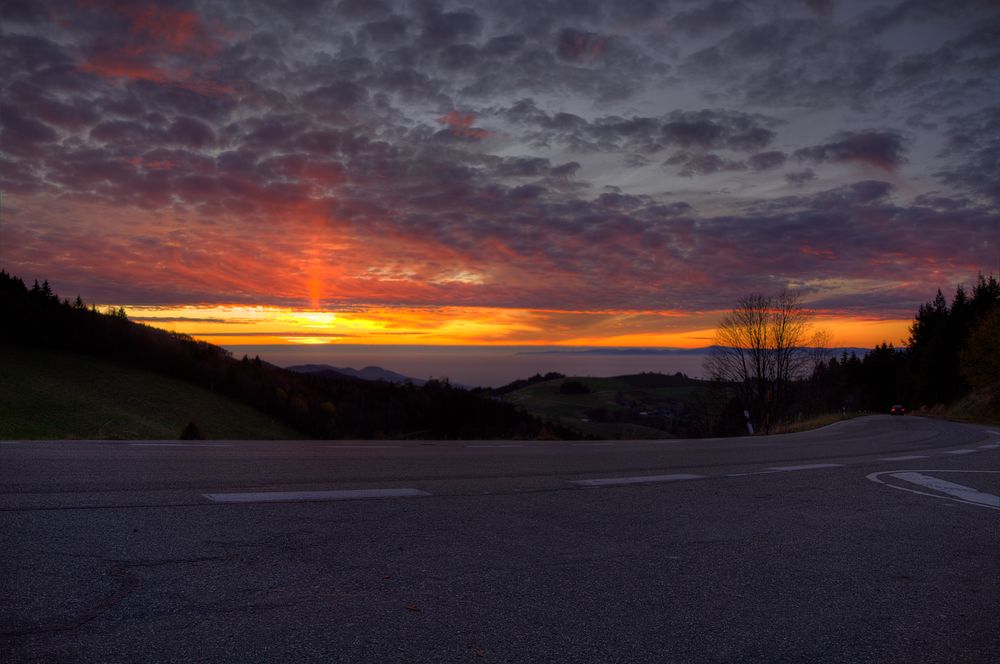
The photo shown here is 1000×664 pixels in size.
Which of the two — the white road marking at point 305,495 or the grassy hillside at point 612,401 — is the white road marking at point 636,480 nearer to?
the white road marking at point 305,495

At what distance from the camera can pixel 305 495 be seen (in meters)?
6.50

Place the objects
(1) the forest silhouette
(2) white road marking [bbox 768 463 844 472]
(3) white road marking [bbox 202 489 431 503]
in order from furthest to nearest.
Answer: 1. (1) the forest silhouette
2. (2) white road marking [bbox 768 463 844 472]
3. (3) white road marking [bbox 202 489 431 503]

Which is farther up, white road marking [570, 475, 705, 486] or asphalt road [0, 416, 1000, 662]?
white road marking [570, 475, 705, 486]

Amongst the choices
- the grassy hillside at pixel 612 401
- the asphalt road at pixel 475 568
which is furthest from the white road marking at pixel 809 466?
the grassy hillside at pixel 612 401

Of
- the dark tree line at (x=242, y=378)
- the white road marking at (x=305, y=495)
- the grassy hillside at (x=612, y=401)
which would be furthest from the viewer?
the grassy hillside at (x=612, y=401)

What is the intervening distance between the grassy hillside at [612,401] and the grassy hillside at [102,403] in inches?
1968

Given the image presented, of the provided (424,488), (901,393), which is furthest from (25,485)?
(901,393)

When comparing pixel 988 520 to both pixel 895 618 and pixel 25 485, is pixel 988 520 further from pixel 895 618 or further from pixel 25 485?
pixel 25 485

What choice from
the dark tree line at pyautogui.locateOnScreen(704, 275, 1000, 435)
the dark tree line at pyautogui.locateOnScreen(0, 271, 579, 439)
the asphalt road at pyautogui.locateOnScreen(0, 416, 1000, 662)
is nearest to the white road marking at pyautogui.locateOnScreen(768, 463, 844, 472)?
the asphalt road at pyautogui.locateOnScreen(0, 416, 1000, 662)

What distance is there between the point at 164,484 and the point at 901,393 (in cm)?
11669

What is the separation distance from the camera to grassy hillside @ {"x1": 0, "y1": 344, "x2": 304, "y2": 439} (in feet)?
163

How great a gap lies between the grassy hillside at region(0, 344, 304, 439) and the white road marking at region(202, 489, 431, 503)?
3981 centimetres

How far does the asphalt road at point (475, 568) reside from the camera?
10.4 feet

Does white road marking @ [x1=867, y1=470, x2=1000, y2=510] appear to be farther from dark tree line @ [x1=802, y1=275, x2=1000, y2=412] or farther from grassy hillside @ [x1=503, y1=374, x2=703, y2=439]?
grassy hillside @ [x1=503, y1=374, x2=703, y2=439]
